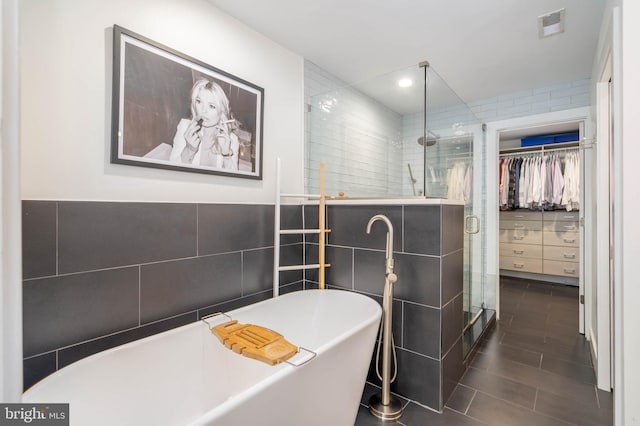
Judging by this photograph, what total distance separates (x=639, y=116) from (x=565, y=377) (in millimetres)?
1794

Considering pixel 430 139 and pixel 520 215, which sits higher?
pixel 430 139

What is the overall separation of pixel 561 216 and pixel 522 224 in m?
0.50

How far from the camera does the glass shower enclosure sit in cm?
223

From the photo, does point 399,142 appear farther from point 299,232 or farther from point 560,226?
point 560,226

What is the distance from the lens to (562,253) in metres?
4.40

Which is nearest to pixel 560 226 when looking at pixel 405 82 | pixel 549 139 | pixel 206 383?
pixel 549 139

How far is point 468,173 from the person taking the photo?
9.71 feet

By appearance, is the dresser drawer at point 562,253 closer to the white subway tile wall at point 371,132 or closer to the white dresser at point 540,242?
the white dresser at point 540,242

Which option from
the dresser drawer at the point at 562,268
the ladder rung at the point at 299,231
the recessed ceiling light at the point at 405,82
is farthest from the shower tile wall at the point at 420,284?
the dresser drawer at the point at 562,268

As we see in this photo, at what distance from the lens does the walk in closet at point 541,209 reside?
426 cm

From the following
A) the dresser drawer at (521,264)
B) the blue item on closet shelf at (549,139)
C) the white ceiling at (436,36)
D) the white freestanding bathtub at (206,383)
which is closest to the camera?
the white freestanding bathtub at (206,383)

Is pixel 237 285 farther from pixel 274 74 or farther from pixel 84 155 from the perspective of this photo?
pixel 274 74

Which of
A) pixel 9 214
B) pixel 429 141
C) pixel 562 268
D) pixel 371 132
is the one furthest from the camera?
pixel 562 268

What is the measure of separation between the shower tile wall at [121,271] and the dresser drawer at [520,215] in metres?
4.53
